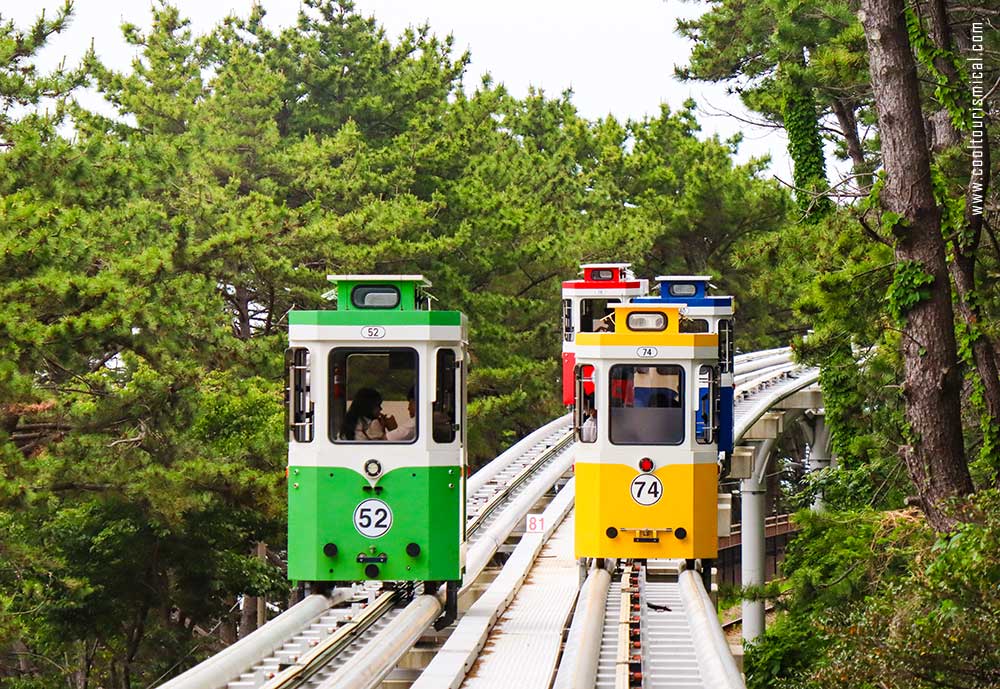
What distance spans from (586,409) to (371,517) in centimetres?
299

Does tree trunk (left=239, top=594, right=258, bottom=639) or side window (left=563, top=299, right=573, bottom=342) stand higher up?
side window (left=563, top=299, right=573, bottom=342)

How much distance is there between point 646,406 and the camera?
1642cm

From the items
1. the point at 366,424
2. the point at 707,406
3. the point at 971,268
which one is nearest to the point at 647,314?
the point at 707,406

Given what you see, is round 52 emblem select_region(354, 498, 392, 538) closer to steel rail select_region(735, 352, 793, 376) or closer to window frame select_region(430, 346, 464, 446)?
window frame select_region(430, 346, 464, 446)

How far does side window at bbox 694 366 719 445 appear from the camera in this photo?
52.6ft

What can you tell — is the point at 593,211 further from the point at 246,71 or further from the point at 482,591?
the point at 482,591

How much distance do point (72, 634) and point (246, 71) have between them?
80.4 feet

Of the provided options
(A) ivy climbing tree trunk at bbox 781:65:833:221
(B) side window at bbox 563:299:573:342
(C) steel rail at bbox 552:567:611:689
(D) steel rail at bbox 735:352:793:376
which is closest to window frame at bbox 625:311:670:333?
(C) steel rail at bbox 552:567:611:689

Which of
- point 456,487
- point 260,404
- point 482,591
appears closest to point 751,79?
point 260,404

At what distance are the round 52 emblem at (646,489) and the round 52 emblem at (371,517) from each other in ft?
10.2

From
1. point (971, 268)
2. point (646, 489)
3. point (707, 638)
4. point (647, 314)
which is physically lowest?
point (707, 638)

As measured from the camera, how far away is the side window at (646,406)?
1630 centimetres

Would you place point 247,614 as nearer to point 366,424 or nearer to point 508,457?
point 508,457

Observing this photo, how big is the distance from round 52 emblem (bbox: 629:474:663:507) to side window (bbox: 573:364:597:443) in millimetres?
613
